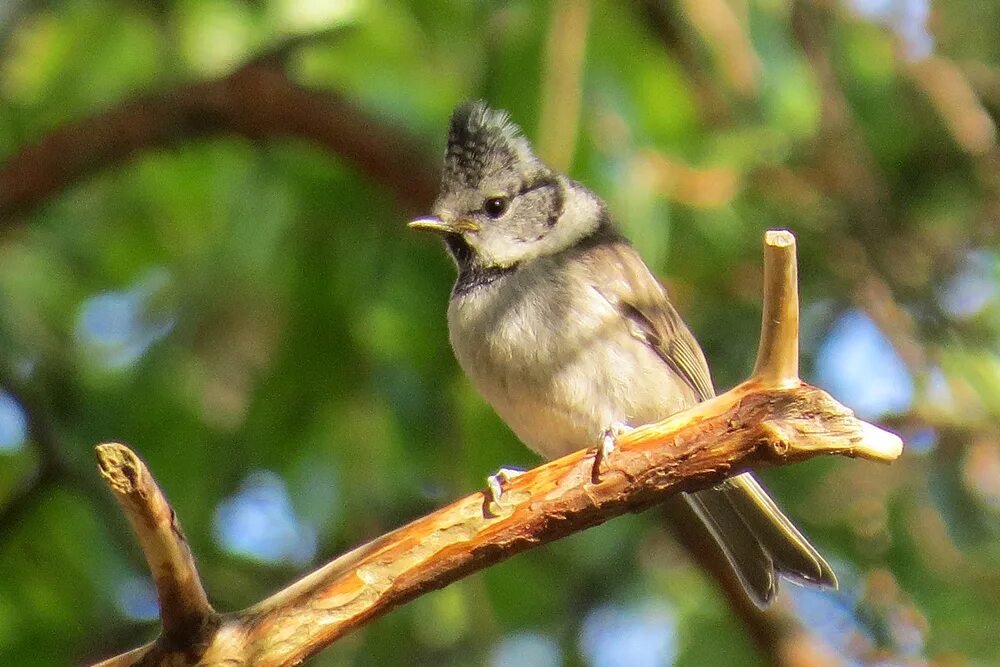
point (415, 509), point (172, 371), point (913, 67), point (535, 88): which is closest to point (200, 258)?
point (172, 371)

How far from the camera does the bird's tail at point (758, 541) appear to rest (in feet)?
11.3

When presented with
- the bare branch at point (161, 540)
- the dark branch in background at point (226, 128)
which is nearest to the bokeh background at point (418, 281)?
the dark branch in background at point (226, 128)

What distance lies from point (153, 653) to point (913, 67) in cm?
389

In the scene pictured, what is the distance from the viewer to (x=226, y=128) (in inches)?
180

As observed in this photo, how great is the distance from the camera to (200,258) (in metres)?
5.01

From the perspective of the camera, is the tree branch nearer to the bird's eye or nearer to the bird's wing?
the bird's wing

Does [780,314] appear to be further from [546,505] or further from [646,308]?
[646,308]

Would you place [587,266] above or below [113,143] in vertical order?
below

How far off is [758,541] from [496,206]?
1287mm

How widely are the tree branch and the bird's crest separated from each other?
1488 mm

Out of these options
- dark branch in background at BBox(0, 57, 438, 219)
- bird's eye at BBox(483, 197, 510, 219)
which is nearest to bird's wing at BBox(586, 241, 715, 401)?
bird's eye at BBox(483, 197, 510, 219)

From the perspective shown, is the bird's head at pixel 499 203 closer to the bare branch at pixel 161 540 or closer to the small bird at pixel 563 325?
the small bird at pixel 563 325

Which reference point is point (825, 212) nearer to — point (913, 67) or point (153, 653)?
point (913, 67)

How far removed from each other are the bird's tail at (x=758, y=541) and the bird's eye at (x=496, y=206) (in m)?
1.07
